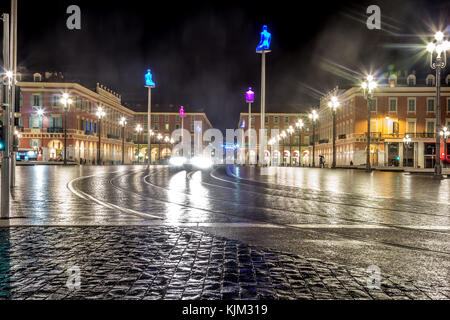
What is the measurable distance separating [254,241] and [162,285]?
2584 millimetres

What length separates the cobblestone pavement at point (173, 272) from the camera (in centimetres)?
401

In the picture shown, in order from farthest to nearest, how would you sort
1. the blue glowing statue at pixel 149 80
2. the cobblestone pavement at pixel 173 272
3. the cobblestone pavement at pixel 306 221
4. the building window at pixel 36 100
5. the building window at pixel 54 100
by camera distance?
the building window at pixel 54 100
the building window at pixel 36 100
the blue glowing statue at pixel 149 80
the cobblestone pavement at pixel 306 221
the cobblestone pavement at pixel 173 272

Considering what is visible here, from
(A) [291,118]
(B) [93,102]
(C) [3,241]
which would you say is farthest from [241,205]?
(A) [291,118]

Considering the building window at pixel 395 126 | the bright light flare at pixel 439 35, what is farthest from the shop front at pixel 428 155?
the bright light flare at pixel 439 35

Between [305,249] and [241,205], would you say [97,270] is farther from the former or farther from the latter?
[241,205]

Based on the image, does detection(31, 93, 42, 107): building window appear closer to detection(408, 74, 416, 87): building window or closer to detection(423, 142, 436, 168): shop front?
detection(408, 74, 416, 87): building window

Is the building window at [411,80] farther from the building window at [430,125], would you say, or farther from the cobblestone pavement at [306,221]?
the cobblestone pavement at [306,221]

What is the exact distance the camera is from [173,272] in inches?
187

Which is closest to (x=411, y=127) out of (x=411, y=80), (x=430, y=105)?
(x=430, y=105)

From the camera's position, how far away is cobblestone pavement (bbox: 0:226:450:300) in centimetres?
401

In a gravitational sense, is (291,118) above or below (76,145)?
above

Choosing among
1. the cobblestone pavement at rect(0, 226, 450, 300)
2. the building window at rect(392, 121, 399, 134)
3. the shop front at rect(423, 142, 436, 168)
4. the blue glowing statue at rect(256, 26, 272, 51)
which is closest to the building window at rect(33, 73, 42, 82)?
the blue glowing statue at rect(256, 26, 272, 51)

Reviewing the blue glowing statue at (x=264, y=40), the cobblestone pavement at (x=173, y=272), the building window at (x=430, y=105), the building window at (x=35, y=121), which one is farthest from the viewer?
the building window at (x=35, y=121)
